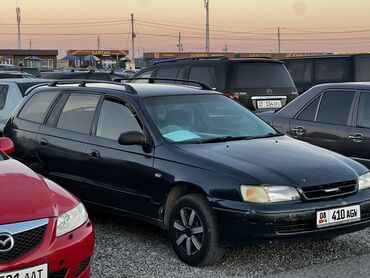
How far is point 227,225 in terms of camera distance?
4.41 meters

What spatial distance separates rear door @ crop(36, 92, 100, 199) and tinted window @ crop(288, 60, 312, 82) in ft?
31.4

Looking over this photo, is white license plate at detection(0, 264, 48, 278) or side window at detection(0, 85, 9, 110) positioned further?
side window at detection(0, 85, 9, 110)

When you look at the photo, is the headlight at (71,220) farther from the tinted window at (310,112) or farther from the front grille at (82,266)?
the tinted window at (310,112)

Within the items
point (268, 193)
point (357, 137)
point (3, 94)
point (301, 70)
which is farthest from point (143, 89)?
point (301, 70)

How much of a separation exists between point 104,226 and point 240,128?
1.77m

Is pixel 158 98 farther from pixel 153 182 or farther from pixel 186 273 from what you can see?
pixel 186 273

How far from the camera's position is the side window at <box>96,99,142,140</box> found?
5.46 meters

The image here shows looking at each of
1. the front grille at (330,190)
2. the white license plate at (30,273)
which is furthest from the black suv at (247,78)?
the white license plate at (30,273)

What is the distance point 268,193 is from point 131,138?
1384mm

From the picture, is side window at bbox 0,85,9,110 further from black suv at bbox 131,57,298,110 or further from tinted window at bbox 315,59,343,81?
tinted window at bbox 315,59,343,81

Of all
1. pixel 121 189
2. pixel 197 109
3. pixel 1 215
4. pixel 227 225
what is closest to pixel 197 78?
pixel 197 109

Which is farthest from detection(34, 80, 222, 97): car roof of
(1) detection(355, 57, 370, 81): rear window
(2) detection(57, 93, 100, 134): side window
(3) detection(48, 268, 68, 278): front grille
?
(1) detection(355, 57, 370, 81): rear window

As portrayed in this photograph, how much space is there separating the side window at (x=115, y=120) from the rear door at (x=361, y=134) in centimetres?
267

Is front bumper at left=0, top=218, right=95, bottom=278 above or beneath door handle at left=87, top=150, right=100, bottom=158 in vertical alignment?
beneath
